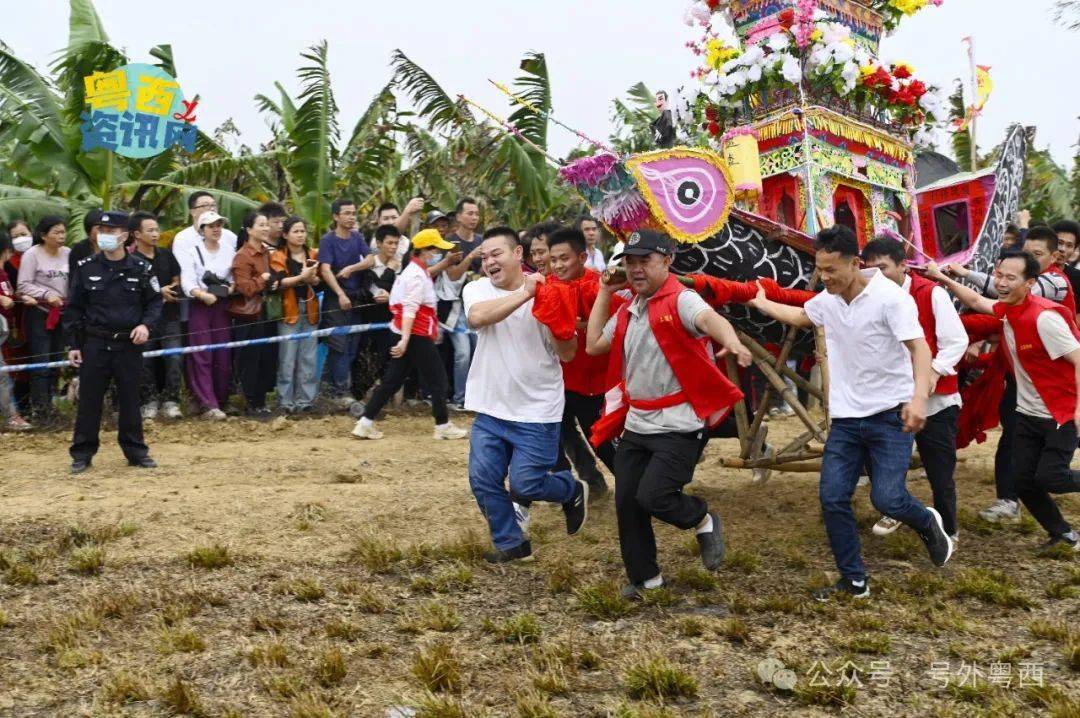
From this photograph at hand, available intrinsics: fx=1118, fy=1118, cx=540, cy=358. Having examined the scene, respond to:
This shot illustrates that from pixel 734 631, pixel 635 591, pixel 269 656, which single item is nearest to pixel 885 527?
pixel 635 591

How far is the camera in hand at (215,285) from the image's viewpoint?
948cm

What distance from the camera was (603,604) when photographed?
505 centimetres

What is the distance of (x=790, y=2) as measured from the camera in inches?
276

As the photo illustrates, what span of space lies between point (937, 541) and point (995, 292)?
6.23 ft

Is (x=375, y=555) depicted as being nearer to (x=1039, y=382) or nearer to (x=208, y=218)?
(x=1039, y=382)

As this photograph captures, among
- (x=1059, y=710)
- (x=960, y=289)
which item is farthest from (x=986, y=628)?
(x=960, y=289)

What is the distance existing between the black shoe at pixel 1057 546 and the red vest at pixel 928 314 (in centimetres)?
99

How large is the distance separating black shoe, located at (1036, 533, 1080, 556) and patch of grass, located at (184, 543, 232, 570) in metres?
Result: 4.27

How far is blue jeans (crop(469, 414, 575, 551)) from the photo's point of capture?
5660mm

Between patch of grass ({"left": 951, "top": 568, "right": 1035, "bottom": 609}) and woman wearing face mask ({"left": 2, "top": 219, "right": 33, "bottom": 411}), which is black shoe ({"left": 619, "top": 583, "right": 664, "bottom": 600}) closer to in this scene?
patch of grass ({"left": 951, "top": 568, "right": 1035, "bottom": 609})

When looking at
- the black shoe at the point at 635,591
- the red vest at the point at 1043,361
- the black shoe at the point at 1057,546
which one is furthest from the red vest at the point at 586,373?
the black shoe at the point at 1057,546

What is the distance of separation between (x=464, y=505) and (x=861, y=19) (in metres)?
4.11

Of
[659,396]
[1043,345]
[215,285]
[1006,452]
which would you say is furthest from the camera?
[215,285]

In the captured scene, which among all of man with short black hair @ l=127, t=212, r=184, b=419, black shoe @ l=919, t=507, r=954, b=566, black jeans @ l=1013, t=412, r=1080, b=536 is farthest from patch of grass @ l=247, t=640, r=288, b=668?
man with short black hair @ l=127, t=212, r=184, b=419
